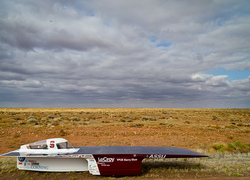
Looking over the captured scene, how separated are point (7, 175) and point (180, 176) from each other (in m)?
8.37

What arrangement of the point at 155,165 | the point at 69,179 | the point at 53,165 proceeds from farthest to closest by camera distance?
the point at 155,165 < the point at 53,165 < the point at 69,179

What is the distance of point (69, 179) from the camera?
8297mm

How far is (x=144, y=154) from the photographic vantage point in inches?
339

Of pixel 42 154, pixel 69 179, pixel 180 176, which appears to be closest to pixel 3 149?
pixel 42 154

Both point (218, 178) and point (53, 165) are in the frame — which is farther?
point (53, 165)

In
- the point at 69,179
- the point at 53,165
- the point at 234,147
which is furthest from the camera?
the point at 234,147

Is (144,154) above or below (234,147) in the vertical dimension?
above

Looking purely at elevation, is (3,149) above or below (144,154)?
below

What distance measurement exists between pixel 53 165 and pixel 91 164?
1985 millimetres

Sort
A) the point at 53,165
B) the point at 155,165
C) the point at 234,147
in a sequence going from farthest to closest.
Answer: the point at 234,147, the point at 155,165, the point at 53,165

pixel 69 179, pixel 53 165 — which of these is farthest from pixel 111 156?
pixel 53 165

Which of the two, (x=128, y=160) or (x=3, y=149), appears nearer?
(x=128, y=160)

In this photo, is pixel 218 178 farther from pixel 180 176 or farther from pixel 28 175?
pixel 28 175

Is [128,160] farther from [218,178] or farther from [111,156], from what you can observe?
[218,178]
